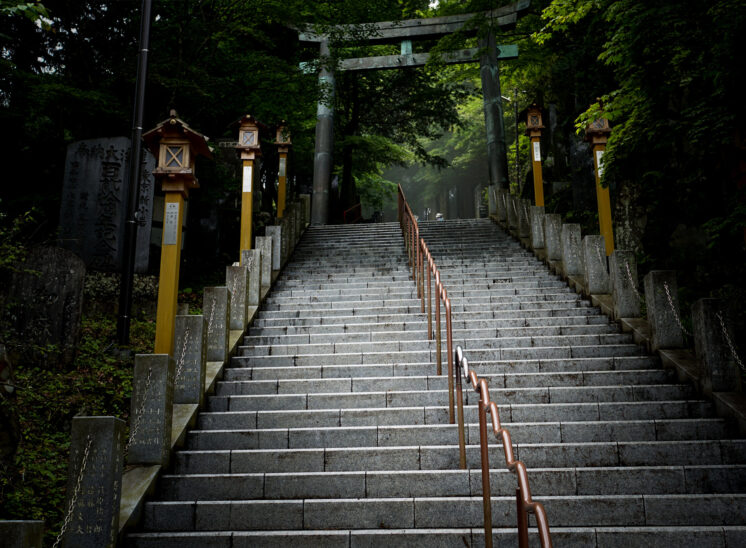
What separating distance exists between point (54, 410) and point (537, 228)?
885 centimetres

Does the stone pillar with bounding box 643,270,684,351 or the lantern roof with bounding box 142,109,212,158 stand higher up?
the lantern roof with bounding box 142,109,212,158

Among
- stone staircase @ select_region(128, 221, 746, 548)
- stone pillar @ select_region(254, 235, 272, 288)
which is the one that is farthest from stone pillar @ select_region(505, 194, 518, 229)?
stone pillar @ select_region(254, 235, 272, 288)

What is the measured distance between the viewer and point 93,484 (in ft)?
11.2

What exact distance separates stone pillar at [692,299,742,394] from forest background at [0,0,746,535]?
105 cm

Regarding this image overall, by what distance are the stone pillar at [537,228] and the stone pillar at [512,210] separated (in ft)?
5.69

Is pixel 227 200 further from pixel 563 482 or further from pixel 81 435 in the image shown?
pixel 563 482

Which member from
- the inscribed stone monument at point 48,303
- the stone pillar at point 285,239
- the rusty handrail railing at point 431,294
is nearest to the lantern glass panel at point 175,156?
the inscribed stone monument at point 48,303

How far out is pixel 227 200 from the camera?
1511 centimetres

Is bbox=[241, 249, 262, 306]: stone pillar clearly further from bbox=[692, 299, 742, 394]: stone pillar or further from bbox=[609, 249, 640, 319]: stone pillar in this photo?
bbox=[692, 299, 742, 394]: stone pillar

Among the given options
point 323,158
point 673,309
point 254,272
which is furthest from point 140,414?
point 323,158

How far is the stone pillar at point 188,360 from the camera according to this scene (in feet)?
16.6

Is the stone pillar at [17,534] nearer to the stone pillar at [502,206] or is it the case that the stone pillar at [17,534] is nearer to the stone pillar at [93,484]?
the stone pillar at [93,484]

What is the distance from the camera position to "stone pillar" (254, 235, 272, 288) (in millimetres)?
8695

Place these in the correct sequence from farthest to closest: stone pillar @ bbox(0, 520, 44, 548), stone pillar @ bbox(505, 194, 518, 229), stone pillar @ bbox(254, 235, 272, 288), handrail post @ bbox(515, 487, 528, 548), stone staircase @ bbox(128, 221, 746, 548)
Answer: stone pillar @ bbox(505, 194, 518, 229) < stone pillar @ bbox(254, 235, 272, 288) < stone staircase @ bbox(128, 221, 746, 548) < stone pillar @ bbox(0, 520, 44, 548) < handrail post @ bbox(515, 487, 528, 548)
